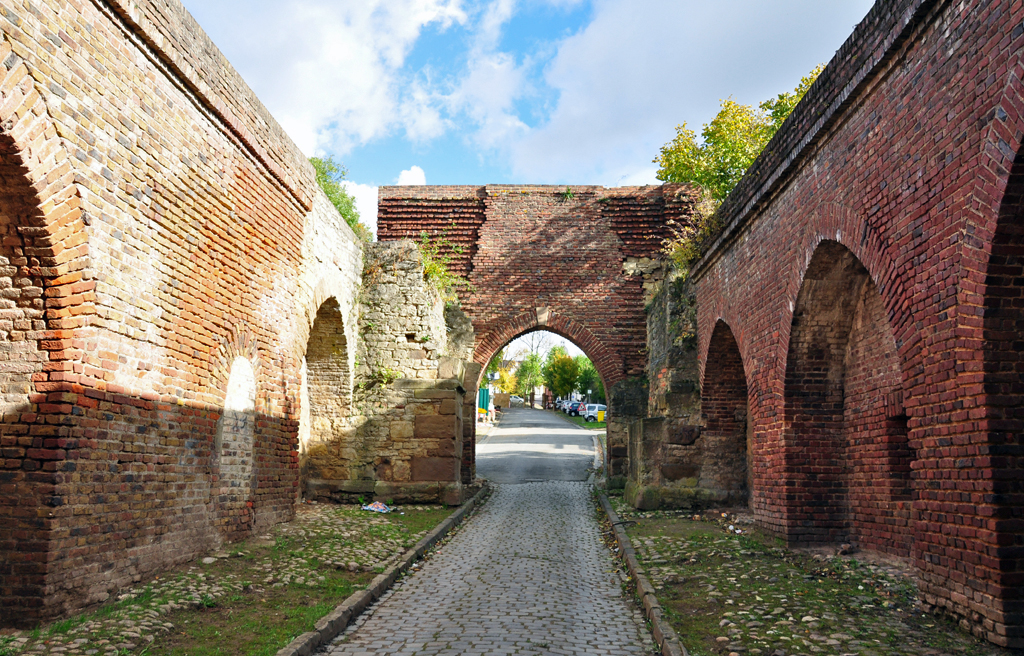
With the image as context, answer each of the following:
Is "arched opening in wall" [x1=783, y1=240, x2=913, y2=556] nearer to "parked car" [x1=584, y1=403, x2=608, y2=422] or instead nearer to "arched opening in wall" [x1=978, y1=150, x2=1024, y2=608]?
"arched opening in wall" [x1=978, y1=150, x2=1024, y2=608]

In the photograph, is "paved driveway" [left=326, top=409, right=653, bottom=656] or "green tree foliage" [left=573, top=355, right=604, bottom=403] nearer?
"paved driveway" [left=326, top=409, right=653, bottom=656]

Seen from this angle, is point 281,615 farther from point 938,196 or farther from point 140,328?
point 938,196

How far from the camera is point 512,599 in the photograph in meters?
6.29

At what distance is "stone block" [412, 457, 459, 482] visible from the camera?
12234 mm

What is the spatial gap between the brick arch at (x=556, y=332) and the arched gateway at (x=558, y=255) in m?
0.02

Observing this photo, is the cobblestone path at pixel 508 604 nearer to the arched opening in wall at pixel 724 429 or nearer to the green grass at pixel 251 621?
the green grass at pixel 251 621

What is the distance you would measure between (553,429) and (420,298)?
24.0m

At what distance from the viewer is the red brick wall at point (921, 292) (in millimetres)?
4367

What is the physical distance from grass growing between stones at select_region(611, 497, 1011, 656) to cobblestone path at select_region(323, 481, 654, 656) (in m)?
0.50

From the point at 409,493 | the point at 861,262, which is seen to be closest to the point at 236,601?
the point at 861,262

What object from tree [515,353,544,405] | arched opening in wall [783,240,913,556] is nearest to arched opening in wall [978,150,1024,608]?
arched opening in wall [783,240,913,556]

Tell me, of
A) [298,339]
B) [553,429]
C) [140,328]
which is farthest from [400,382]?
[553,429]

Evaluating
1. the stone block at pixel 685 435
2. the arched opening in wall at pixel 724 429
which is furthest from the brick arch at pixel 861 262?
the stone block at pixel 685 435

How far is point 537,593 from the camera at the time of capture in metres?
6.57
